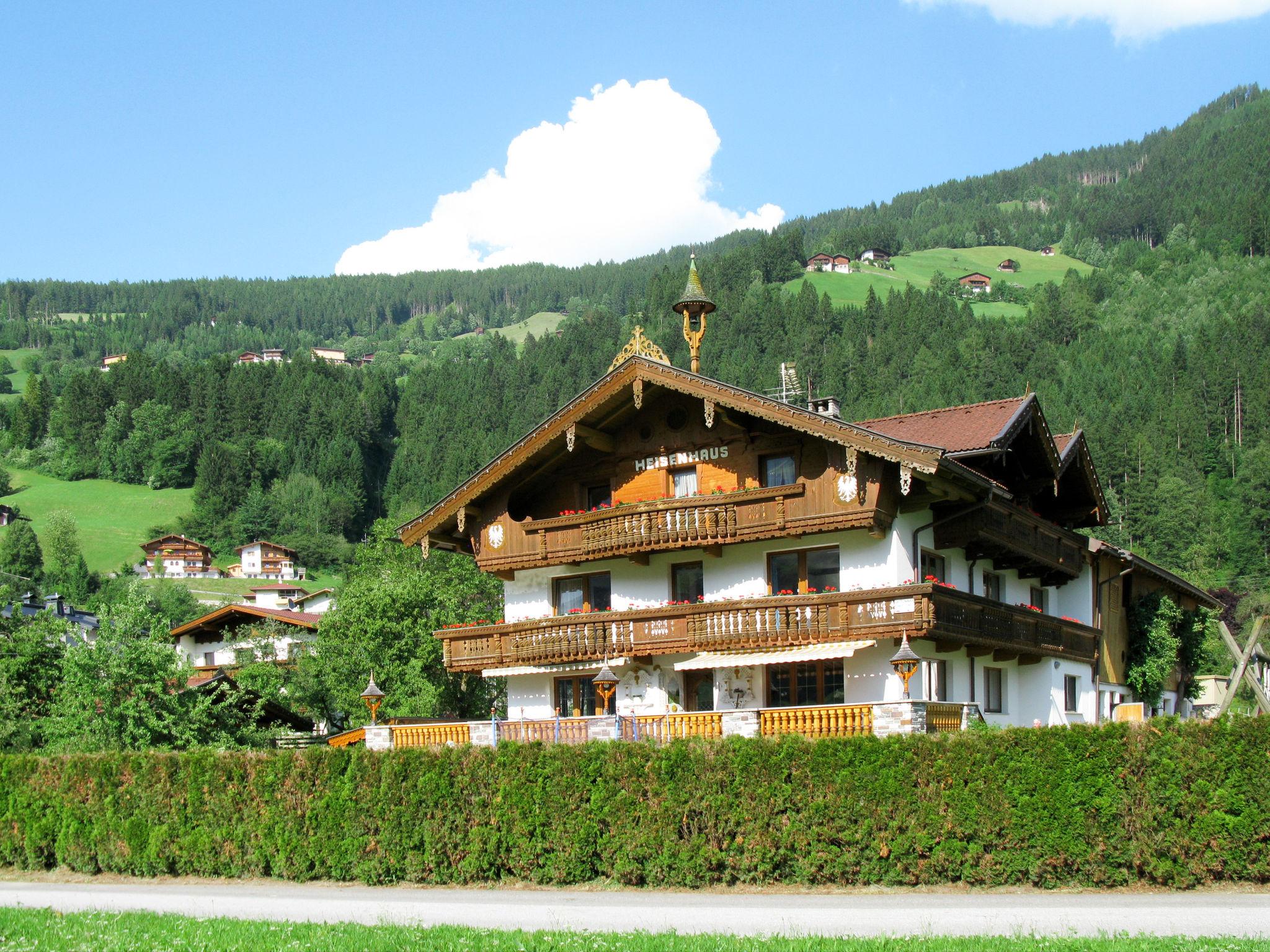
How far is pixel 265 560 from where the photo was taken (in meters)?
156

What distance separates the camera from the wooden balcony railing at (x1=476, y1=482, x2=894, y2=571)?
28.3 m

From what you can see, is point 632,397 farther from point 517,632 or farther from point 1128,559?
point 1128,559

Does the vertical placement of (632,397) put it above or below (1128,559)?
above

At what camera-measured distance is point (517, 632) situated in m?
32.2

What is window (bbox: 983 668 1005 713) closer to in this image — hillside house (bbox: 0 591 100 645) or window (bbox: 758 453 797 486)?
window (bbox: 758 453 797 486)

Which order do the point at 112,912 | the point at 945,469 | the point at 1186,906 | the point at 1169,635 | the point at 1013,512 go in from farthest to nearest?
the point at 1169,635 → the point at 1013,512 → the point at 945,469 → the point at 112,912 → the point at 1186,906

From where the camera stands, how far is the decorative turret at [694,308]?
3334cm

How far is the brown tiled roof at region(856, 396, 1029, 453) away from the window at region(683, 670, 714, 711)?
712 centimetres

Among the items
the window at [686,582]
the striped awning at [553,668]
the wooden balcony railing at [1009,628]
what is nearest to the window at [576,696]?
the striped awning at [553,668]

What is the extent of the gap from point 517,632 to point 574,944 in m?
18.2

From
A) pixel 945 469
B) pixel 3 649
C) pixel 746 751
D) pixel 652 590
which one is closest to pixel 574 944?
pixel 746 751

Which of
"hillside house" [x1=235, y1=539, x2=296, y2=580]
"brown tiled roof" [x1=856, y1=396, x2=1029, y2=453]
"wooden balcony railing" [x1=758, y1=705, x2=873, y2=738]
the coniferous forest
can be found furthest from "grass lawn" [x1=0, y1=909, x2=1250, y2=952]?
"hillside house" [x1=235, y1=539, x2=296, y2=580]

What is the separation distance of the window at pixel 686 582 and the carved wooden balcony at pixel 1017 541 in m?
5.77

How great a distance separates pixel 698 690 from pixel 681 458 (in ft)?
18.8
